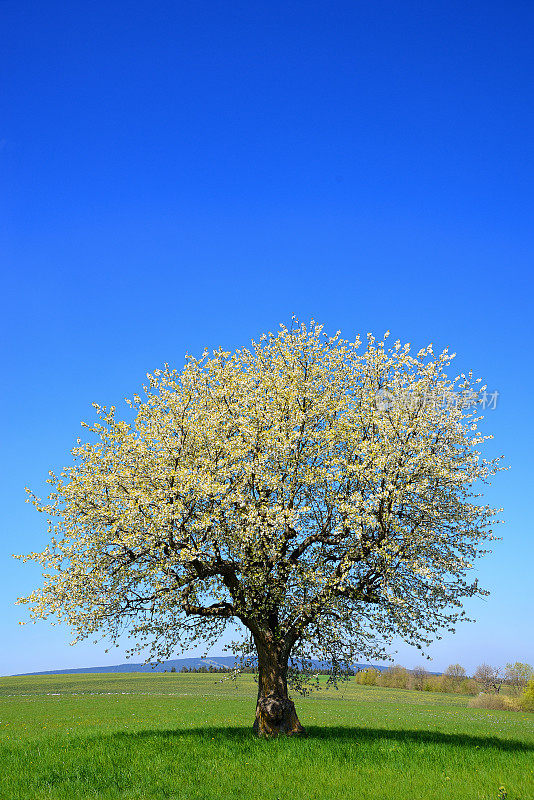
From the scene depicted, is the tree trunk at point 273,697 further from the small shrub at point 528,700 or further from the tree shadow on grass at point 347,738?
the small shrub at point 528,700

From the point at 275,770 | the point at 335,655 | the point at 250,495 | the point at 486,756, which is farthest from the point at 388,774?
the point at 250,495

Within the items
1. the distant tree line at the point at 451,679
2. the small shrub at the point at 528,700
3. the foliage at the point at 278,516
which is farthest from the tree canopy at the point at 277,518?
the distant tree line at the point at 451,679

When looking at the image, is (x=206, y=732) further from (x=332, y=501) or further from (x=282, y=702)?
(x=332, y=501)

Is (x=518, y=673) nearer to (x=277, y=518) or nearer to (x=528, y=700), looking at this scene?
(x=528, y=700)

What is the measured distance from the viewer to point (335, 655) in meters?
23.4

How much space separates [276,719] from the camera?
22.2 metres

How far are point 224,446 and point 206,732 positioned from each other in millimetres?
12964

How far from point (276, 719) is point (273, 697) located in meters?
0.76

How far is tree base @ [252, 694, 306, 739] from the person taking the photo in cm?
2211

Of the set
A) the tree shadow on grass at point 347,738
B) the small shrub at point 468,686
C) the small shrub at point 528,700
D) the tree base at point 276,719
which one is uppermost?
the tree base at point 276,719

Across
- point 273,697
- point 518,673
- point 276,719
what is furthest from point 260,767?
point 518,673

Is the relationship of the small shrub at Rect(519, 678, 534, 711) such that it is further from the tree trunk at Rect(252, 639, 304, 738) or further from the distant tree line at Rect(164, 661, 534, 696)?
the tree trunk at Rect(252, 639, 304, 738)

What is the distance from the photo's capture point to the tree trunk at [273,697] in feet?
72.8

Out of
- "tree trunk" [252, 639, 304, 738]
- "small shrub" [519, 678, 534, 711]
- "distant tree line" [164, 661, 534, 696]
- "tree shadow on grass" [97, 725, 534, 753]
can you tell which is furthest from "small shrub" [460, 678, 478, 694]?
"tree trunk" [252, 639, 304, 738]
